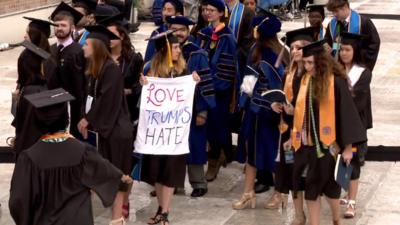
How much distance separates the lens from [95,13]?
33.0 feet

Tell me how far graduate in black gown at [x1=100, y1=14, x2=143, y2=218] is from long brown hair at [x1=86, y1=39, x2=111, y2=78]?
60 centimetres

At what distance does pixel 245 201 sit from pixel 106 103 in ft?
6.26

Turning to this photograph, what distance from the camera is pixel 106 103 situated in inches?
308

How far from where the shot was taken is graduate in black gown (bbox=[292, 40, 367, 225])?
762 cm

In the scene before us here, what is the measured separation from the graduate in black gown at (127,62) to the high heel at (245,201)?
3.38ft

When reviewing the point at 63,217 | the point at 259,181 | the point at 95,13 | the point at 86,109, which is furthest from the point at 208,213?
the point at 63,217

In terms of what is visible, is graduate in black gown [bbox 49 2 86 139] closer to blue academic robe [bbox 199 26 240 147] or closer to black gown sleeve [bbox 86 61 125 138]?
black gown sleeve [bbox 86 61 125 138]

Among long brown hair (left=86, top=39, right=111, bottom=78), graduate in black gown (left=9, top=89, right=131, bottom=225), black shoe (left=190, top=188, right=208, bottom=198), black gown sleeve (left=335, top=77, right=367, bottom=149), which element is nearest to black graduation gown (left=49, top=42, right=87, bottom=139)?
long brown hair (left=86, top=39, right=111, bottom=78)

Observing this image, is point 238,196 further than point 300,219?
Yes

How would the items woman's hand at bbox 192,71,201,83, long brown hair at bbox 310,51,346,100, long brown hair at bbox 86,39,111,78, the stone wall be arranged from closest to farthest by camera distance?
1. long brown hair at bbox 310,51,346,100
2. long brown hair at bbox 86,39,111,78
3. woman's hand at bbox 192,71,201,83
4. the stone wall

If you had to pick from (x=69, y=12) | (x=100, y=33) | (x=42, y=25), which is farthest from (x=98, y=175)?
(x=69, y=12)

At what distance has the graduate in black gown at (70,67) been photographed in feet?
28.2

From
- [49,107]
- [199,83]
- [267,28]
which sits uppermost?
[49,107]

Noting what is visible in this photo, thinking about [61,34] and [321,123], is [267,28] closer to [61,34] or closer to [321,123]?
[321,123]
